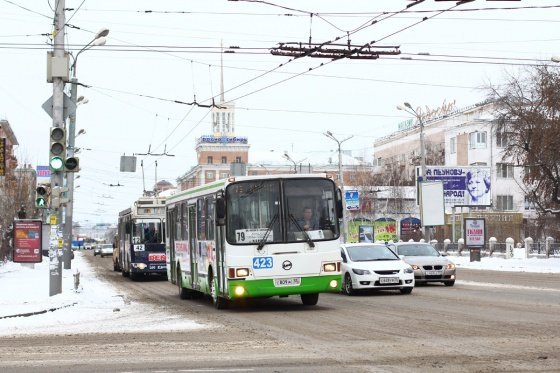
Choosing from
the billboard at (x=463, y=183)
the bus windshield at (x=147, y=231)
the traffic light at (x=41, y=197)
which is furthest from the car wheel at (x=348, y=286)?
the billboard at (x=463, y=183)

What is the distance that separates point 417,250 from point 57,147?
516 inches

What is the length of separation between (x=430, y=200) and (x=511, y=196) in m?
46.5

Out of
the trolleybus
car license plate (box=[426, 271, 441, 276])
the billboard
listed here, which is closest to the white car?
car license plate (box=[426, 271, 441, 276])

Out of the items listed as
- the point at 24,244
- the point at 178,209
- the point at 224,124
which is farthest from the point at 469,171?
the point at 224,124

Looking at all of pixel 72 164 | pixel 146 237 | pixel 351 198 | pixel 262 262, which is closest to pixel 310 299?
pixel 262 262

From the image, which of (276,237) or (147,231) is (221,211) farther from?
(147,231)

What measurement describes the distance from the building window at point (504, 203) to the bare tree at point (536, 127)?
51.1m

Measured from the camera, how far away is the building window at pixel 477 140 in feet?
336

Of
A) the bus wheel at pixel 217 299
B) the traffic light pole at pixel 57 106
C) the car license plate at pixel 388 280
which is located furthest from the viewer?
the car license plate at pixel 388 280

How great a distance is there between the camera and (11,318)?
1938 centimetres

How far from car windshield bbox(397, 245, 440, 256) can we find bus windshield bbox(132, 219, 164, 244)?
1182 cm

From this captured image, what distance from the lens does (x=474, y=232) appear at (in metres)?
55.4

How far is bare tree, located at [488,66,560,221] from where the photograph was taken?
1794 inches

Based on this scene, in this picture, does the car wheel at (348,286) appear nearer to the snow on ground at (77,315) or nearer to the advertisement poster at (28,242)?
the snow on ground at (77,315)
